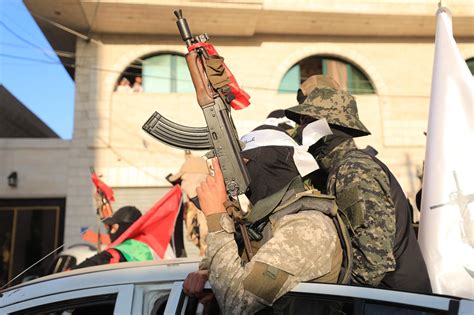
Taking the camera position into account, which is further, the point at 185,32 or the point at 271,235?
the point at 185,32

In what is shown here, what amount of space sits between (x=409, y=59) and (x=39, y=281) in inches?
475

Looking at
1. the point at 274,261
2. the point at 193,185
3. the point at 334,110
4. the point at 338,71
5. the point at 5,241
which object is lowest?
the point at 5,241

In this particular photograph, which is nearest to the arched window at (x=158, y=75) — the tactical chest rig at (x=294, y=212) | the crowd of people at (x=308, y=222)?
the crowd of people at (x=308, y=222)

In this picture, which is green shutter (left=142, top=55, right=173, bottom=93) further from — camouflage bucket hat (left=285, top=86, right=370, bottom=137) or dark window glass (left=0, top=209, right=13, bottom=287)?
camouflage bucket hat (left=285, top=86, right=370, bottom=137)

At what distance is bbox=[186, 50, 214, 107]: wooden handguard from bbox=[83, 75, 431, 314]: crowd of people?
0.83 ft

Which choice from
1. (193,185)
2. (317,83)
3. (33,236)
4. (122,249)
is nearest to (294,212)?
(317,83)

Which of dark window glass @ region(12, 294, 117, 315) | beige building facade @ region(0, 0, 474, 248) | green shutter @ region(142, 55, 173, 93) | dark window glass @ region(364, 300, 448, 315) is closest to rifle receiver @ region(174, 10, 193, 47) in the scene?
dark window glass @ region(12, 294, 117, 315)

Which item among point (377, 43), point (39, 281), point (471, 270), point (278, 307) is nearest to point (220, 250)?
point (278, 307)

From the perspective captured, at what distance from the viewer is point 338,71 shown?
12.3 m

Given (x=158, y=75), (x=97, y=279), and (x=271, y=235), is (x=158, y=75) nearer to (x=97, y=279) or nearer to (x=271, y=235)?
(x=97, y=279)

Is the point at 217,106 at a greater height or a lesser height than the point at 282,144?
greater

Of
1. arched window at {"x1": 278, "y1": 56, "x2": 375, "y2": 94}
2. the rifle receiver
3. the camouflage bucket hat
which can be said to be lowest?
the camouflage bucket hat

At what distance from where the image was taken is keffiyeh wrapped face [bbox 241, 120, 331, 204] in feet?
5.91

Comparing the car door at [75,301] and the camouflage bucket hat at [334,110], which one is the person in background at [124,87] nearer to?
the camouflage bucket hat at [334,110]
